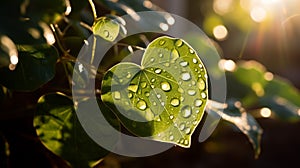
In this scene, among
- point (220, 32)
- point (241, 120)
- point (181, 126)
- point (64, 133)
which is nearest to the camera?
point (181, 126)

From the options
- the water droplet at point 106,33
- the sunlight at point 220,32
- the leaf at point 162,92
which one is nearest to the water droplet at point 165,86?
the leaf at point 162,92

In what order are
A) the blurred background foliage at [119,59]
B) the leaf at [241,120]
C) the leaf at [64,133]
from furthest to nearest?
the leaf at [241,120]
the leaf at [64,133]
the blurred background foliage at [119,59]

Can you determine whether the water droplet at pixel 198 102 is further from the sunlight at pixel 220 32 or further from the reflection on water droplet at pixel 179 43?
the sunlight at pixel 220 32

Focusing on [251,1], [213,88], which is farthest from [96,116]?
[251,1]

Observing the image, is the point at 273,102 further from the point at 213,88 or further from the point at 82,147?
the point at 82,147

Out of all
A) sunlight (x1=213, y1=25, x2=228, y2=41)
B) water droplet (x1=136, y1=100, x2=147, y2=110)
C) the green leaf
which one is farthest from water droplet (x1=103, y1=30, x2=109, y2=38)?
sunlight (x1=213, y1=25, x2=228, y2=41)

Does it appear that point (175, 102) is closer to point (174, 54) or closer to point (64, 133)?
point (174, 54)

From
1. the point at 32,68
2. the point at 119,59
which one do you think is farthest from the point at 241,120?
the point at 32,68
